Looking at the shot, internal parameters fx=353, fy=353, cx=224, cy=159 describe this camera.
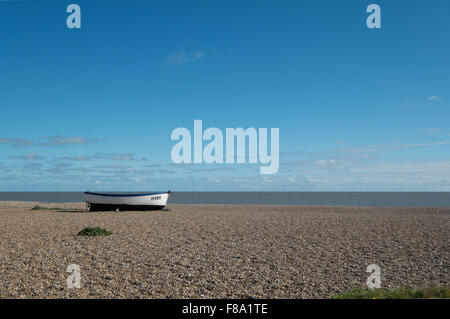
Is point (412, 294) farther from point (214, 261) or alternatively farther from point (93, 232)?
point (93, 232)

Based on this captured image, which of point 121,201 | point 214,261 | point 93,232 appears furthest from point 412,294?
point 121,201

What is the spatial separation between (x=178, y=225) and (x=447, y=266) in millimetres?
14985

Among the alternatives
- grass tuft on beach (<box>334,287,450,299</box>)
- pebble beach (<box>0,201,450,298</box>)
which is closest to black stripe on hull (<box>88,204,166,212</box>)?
pebble beach (<box>0,201,450,298</box>)

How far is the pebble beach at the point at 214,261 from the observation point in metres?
9.15

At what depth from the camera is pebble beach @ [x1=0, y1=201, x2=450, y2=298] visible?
9.15m

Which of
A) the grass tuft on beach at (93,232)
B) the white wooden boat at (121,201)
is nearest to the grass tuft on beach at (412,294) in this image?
the grass tuft on beach at (93,232)

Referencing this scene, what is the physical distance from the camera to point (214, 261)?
1230cm

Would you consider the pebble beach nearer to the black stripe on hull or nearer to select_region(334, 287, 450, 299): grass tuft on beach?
select_region(334, 287, 450, 299): grass tuft on beach

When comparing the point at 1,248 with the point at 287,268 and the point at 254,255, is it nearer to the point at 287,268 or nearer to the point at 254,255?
the point at 254,255

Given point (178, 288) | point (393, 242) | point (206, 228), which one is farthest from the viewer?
point (206, 228)

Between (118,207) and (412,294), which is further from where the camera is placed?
(118,207)

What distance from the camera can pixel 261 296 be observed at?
339 inches
